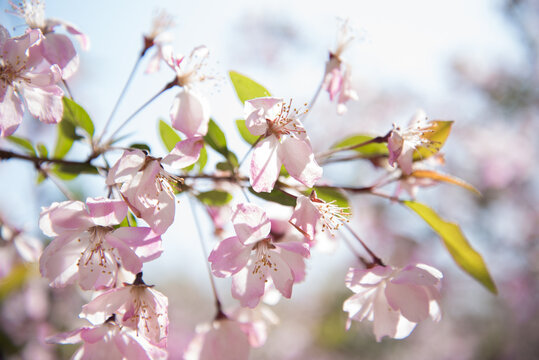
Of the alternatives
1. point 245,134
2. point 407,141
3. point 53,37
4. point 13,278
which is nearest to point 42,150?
point 53,37

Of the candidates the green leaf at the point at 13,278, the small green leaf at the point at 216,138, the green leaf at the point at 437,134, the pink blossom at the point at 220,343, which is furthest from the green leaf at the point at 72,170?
the green leaf at the point at 13,278

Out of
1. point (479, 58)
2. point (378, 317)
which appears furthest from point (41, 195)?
point (479, 58)

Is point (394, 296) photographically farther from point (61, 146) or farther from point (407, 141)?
point (61, 146)

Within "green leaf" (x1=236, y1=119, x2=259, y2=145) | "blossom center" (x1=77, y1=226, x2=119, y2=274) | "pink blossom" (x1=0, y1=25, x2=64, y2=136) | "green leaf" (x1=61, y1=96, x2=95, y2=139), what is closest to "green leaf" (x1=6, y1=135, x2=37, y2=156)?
"green leaf" (x1=61, y1=96, x2=95, y2=139)

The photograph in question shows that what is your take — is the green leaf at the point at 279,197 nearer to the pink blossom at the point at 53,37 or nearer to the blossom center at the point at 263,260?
the blossom center at the point at 263,260

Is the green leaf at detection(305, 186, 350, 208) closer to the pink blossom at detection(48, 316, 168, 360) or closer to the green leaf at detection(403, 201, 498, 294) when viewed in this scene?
the green leaf at detection(403, 201, 498, 294)

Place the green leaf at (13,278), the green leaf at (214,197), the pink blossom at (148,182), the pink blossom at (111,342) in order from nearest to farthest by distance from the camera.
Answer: the pink blossom at (148,182)
the pink blossom at (111,342)
the green leaf at (214,197)
the green leaf at (13,278)

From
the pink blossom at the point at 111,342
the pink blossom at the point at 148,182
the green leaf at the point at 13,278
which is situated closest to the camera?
the pink blossom at the point at 148,182
